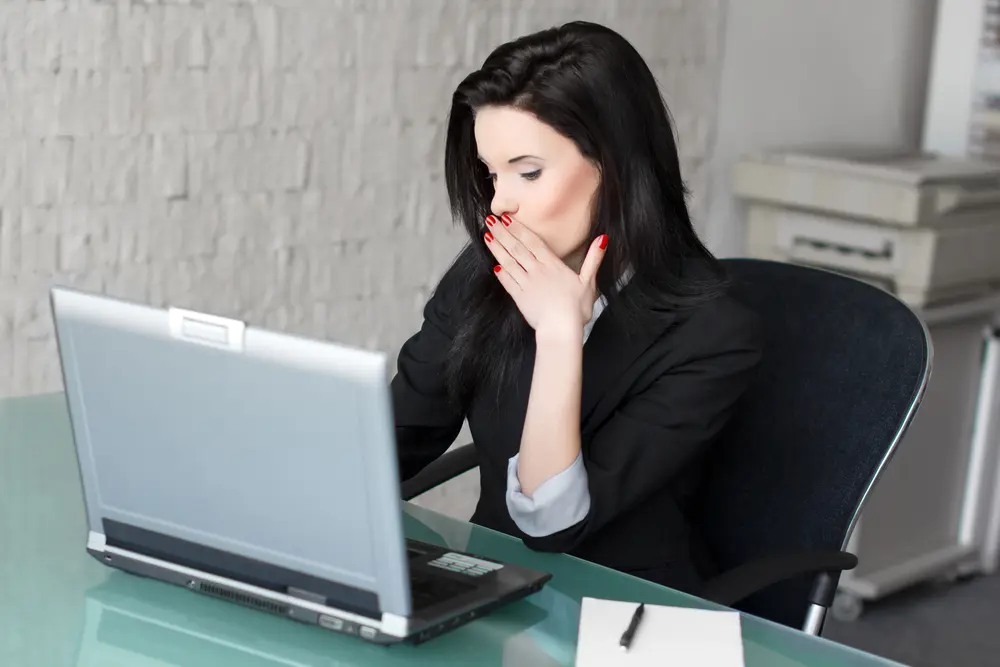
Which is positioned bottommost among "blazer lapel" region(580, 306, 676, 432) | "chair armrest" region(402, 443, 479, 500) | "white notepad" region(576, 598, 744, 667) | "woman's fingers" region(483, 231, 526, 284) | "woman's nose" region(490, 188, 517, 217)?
"chair armrest" region(402, 443, 479, 500)

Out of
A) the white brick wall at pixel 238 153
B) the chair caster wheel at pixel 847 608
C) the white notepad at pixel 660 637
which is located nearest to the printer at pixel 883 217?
the white brick wall at pixel 238 153

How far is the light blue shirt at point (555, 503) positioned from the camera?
137cm

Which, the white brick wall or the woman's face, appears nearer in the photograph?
the woman's face

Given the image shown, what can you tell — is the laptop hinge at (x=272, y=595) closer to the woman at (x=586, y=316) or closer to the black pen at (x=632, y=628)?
the black pen at (x=632, y=628)

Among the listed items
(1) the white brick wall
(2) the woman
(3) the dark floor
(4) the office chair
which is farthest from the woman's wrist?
(3) the dark floor

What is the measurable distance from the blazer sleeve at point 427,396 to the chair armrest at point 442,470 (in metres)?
0.01

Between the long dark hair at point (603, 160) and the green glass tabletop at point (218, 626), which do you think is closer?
the green glass tabletop at point (218, 626)

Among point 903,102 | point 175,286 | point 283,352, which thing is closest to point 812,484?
point 283,352

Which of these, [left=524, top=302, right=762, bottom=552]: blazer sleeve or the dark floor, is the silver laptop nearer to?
[left=524, top=302, right=762, bottom=552]: blazer sleeve

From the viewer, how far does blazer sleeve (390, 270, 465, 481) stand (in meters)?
1.67

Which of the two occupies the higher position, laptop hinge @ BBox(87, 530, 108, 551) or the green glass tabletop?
laptop hinge @ BBox(87, 530, 108, 551)

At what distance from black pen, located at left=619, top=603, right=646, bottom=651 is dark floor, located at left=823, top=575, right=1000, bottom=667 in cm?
164

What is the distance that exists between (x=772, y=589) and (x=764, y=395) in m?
0.25

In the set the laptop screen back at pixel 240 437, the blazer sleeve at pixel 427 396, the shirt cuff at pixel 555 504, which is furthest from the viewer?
the blazer sleeve at pixel 427 396
